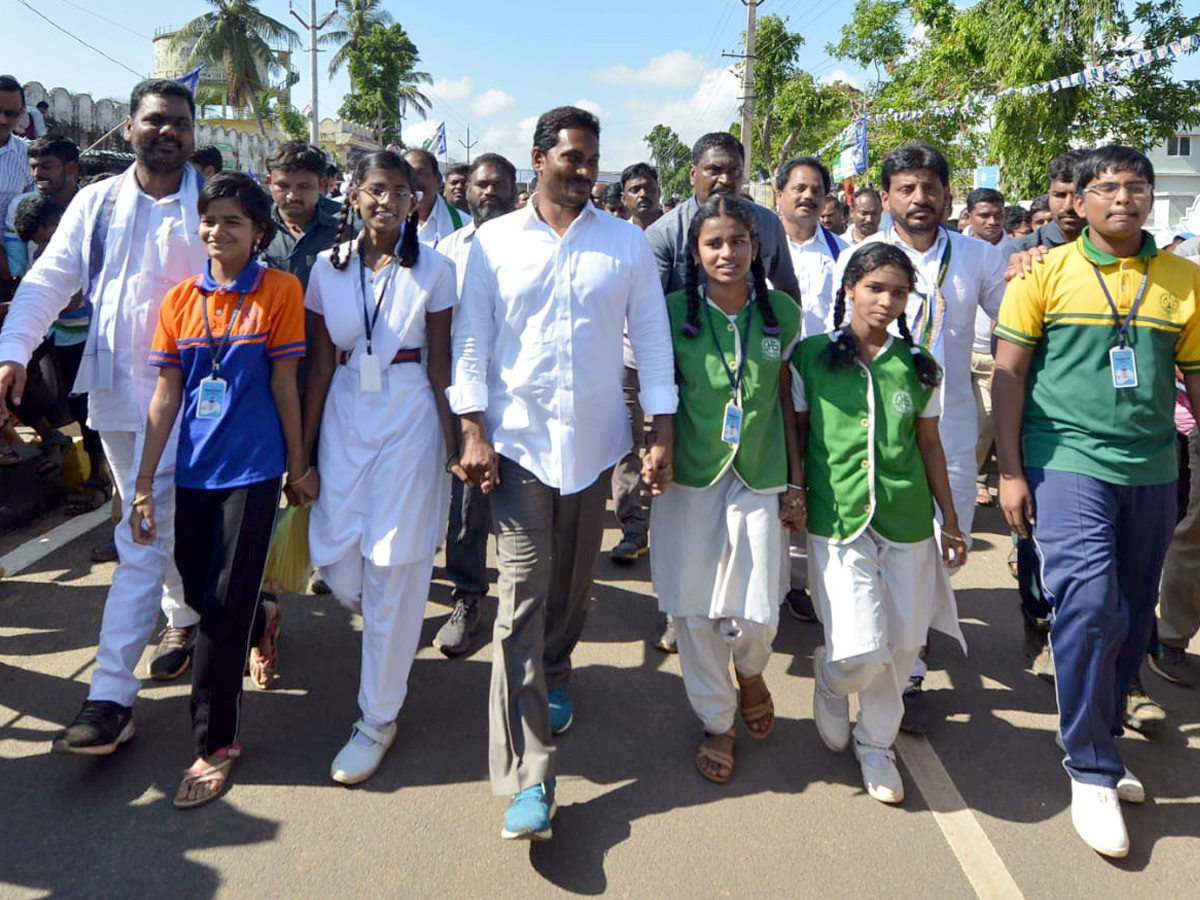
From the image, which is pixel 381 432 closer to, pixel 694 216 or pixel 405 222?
pixel 405 222

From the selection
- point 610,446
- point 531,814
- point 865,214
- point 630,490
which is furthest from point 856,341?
point 865,214

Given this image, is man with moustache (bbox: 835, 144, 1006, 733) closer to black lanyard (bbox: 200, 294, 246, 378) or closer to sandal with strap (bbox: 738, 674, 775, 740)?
sandal with strap (bbox: 738, 674, 775, 740)

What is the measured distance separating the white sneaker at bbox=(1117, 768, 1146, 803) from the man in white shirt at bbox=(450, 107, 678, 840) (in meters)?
1.76

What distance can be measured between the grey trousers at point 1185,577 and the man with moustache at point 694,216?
6.11ft

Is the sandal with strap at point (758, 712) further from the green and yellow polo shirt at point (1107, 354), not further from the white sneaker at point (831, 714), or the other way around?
the green and yellow polo shirt at point (1107, 354)

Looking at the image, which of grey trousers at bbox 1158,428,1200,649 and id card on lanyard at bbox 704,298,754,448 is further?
grey trousers at bbox 1158,428,1200,649

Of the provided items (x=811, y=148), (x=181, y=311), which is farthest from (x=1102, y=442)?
(x=811, y=148)

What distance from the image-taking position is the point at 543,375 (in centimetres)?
293

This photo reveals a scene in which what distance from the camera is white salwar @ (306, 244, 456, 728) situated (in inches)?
119

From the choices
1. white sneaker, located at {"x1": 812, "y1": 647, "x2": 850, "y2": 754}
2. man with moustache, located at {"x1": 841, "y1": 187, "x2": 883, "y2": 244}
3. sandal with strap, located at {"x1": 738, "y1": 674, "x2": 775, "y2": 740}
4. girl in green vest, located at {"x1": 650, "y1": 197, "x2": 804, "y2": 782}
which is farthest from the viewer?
man with moustache, located at {"x1": 841, "y1": 187, "x2": 883, "y2": 244}

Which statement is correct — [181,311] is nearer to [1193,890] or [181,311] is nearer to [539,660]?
[539,660]

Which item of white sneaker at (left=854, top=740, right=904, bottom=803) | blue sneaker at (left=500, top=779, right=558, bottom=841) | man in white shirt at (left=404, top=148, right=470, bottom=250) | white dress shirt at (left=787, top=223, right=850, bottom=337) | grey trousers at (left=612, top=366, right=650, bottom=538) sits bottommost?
white sneaker at (left=854, top=740, right=904, bottom=803)

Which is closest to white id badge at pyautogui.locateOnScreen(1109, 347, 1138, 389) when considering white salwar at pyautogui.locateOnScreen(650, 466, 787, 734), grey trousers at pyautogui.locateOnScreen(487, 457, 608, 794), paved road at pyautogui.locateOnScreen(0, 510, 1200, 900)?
white salwar at pyautogui.locateOnScreen(650, 466, 787, 734)

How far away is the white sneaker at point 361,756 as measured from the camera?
301 cm
